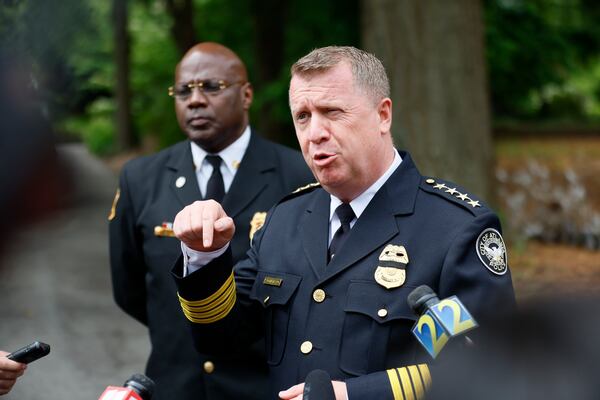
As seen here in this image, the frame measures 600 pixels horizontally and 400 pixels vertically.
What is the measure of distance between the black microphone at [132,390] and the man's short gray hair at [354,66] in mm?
1179

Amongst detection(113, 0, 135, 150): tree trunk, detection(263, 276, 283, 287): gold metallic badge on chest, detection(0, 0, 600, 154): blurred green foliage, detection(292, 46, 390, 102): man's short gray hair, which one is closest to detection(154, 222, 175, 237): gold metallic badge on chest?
detection(263, 276, 283, 287): gold metallic badge on chest

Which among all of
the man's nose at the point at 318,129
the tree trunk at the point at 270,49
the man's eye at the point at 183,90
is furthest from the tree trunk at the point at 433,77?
the man's nose at the point at 318,129

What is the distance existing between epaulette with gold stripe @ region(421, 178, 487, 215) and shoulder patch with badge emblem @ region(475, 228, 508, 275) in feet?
0.28

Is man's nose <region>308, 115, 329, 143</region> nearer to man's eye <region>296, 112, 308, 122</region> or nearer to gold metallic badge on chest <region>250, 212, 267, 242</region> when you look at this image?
man's eye <region>296, 112, 308, 122</region>

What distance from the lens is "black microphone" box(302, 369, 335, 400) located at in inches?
80.5

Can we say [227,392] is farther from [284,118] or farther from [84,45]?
[284,118]

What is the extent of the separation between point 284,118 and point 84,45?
9.70 metres

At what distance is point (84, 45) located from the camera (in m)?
2.23

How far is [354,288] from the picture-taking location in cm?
273

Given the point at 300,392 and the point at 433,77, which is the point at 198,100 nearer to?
the point at 300,392

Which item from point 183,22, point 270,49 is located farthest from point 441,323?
point 183,22

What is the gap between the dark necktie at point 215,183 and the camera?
13.5 ft

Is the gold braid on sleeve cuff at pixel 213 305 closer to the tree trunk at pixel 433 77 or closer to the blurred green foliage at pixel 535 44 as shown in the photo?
the tree trunk at pixel 433 77

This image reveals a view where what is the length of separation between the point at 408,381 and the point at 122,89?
24967 mm
